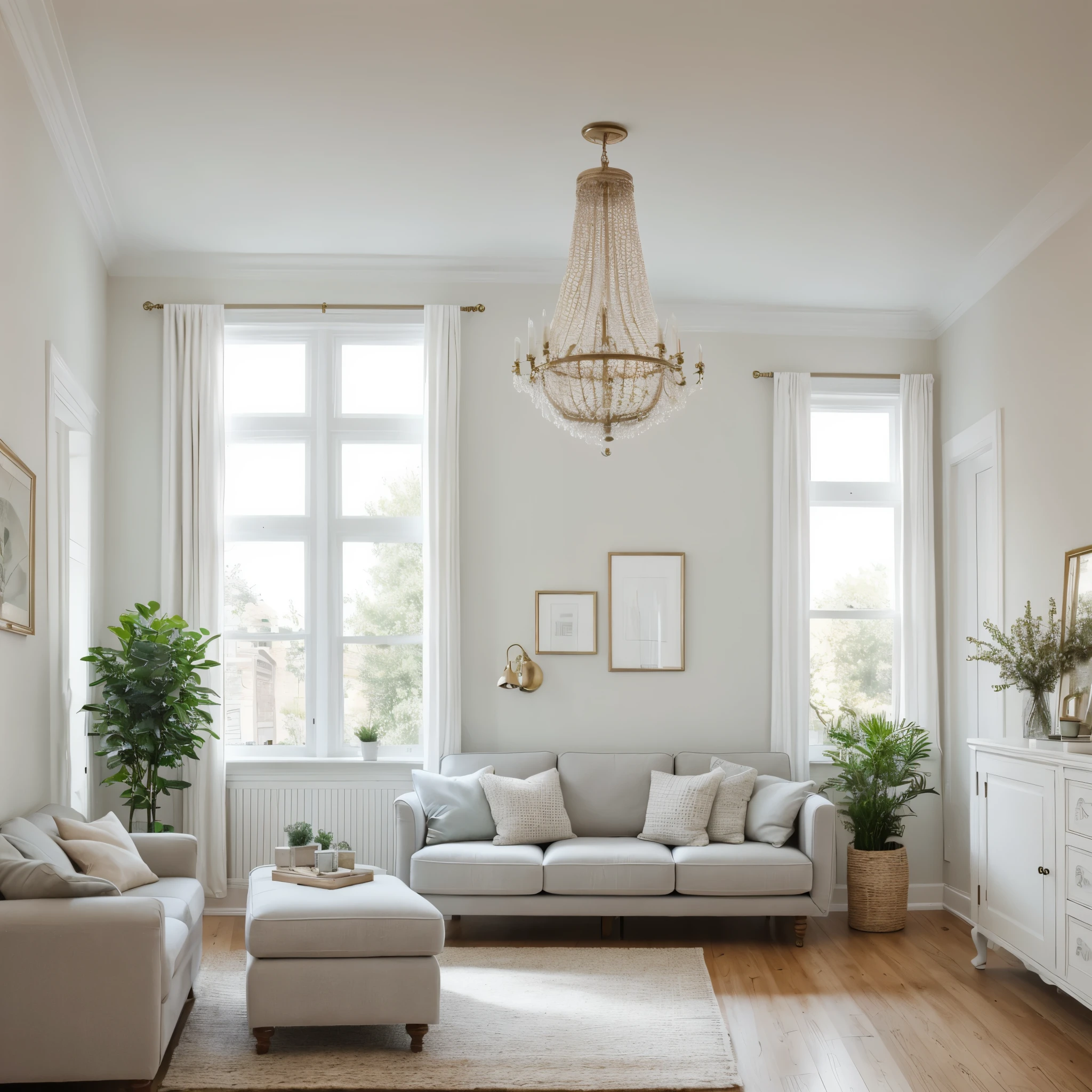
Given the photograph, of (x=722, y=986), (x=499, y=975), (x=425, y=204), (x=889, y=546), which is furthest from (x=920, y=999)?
(x=425, y=204)

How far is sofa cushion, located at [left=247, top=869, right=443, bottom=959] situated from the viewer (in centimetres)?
362

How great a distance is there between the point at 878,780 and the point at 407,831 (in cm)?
247

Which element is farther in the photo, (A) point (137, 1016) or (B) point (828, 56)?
(B) point (828, 56)

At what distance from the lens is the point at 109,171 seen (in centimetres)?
482

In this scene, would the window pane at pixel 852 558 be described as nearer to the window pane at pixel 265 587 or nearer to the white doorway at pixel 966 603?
the white doorway at pixel 966 603

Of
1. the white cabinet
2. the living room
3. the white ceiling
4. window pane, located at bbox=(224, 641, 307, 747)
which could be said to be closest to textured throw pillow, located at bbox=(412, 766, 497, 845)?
the living room

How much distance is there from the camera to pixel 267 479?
610 cm

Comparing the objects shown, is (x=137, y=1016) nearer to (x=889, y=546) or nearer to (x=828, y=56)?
(x=828, y=56)

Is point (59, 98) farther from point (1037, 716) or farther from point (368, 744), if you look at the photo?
point (1037, 716)

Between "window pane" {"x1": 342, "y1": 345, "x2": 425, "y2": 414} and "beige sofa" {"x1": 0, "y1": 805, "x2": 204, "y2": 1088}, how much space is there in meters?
3.46

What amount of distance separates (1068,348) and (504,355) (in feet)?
9.44

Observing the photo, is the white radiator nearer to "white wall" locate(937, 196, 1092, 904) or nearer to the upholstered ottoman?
the upholstered ottoman

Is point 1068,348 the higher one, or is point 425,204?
point 425,204

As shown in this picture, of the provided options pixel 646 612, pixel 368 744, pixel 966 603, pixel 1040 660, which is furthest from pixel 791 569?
pixel 368 744
